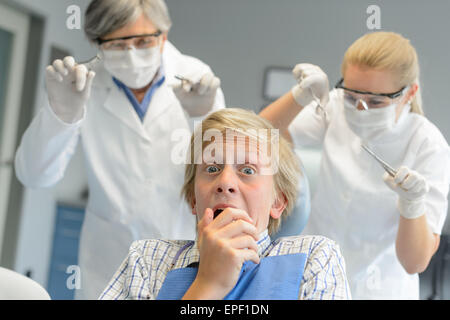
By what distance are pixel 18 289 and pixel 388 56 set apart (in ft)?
3.24

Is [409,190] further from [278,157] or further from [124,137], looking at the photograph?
[124,137]

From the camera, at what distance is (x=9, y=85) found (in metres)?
2.64

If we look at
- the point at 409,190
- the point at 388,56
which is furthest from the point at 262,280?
the point at 388,56

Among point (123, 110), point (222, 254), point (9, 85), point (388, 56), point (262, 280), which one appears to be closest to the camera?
point (222, 254)

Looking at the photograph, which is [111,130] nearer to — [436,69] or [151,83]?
[151,83]

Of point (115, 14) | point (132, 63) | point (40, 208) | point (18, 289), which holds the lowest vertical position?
point (18, 289)

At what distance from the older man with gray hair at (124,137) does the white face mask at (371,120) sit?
38 centimetres

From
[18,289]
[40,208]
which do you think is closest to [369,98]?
[18,289]

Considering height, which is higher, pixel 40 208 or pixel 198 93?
pixel 198 93

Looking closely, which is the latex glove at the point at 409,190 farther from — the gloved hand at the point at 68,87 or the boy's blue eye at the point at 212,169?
the gloved hand at the point at 68,87

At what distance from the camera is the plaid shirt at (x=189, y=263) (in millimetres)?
892

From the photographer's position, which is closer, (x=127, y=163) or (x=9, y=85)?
(x=127, y=163)

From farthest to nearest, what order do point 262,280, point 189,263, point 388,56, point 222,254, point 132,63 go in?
point 132,63, point 388,56, point 189,263, point 262,280, point 222,254

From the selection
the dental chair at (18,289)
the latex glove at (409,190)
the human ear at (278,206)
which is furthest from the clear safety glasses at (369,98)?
the dental chair at (18,289)
